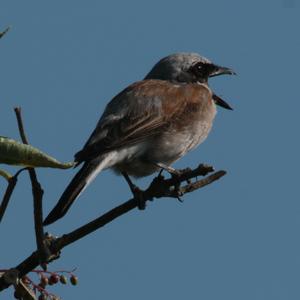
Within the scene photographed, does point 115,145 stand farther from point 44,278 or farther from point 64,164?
point 64,164

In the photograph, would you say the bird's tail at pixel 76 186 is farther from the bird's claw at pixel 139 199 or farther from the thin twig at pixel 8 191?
the thin twig at pixel 8 191

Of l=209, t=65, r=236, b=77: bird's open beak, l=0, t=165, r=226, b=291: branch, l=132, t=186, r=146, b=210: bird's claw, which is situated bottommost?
l=0, t=165, r=226, b=291: branch

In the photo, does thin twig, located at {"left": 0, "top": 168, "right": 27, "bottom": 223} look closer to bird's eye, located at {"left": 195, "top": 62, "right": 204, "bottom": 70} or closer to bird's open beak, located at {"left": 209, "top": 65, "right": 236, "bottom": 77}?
bird's eye, located at {"left": 195, "top": 62, "right": 204, "bottom": 70}

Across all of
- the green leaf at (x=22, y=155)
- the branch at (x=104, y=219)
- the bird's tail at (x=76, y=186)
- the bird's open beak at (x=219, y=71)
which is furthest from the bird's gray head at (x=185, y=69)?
the green leaf at (x=22, y=155)

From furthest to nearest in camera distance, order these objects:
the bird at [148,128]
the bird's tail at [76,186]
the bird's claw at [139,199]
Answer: the bird at [148,128], the bird's tail at [76,186], the bird's claw at [139,199]

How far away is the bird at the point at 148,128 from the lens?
5.44 m

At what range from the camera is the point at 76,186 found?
4.48m

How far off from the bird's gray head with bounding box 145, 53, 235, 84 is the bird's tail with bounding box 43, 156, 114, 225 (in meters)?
2.32

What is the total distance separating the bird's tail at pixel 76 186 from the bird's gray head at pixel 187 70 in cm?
232

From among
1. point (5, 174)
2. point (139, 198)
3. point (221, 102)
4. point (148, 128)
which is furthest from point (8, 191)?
point (221, 102)

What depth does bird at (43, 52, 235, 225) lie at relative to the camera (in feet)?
17.8

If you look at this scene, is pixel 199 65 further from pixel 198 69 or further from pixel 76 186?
pixel 76 186

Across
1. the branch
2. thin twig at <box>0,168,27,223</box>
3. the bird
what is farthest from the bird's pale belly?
thin twig at <box>0,168,27,223</box>

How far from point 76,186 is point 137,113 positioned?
1.70 meters
